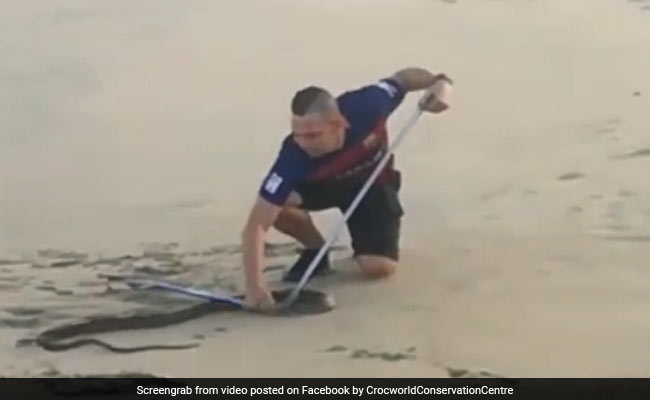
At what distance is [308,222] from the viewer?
2590 millimetres

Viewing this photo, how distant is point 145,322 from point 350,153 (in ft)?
1.59

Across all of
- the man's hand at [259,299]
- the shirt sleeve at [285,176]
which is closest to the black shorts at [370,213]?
the shirt sleeve at [285,176]

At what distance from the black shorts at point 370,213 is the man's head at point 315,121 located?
0.13 m

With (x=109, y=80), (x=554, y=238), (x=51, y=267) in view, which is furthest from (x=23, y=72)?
(x=554, y=238)

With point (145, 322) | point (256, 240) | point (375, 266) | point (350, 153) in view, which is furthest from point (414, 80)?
point (145, 322)

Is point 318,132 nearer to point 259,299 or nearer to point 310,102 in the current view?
point 310,102

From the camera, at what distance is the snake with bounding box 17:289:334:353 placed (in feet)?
7.59

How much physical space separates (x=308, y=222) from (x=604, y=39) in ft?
4.75

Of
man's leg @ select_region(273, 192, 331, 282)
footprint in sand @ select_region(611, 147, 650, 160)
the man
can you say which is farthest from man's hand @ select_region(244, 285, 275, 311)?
footprint in sand @ select_region(611, 147, 650, 160)

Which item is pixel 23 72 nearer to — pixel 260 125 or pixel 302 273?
pixel 260 125
